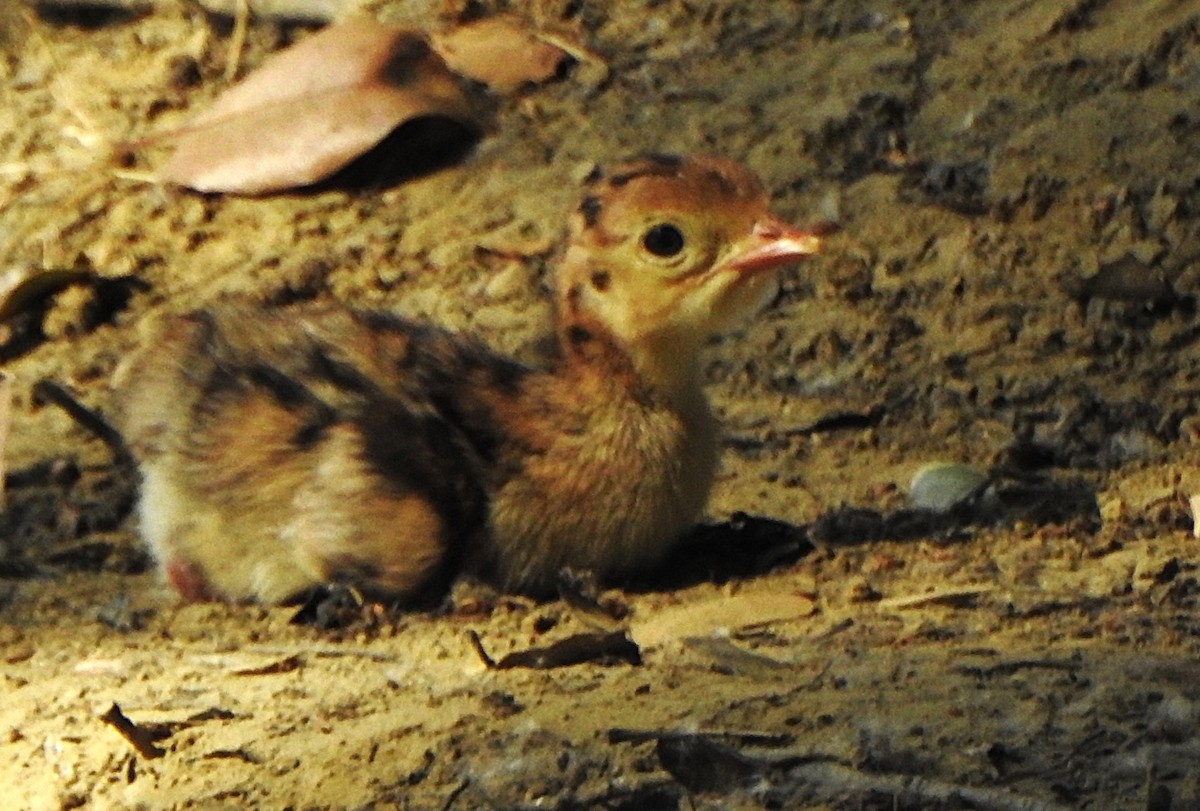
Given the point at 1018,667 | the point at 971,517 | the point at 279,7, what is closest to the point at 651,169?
the point at 971,517

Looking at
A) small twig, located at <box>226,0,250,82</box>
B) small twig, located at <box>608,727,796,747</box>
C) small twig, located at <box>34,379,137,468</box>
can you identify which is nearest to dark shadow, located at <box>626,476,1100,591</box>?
small twig, located at <box>608,727,796,747</box>

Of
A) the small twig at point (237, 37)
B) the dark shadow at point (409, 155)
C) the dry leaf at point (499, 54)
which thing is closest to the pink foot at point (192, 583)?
the dark shadow at point (409, 155)

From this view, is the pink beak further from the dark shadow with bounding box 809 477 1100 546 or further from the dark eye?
the dark shadow with bounding box 809 477 1100 546

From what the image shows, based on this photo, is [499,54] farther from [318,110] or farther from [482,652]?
[482,652]

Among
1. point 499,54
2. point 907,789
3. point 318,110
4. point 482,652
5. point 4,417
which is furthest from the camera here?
point 499,54

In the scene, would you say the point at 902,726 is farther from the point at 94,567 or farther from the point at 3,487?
the point at 3,487

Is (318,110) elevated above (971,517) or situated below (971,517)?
above
